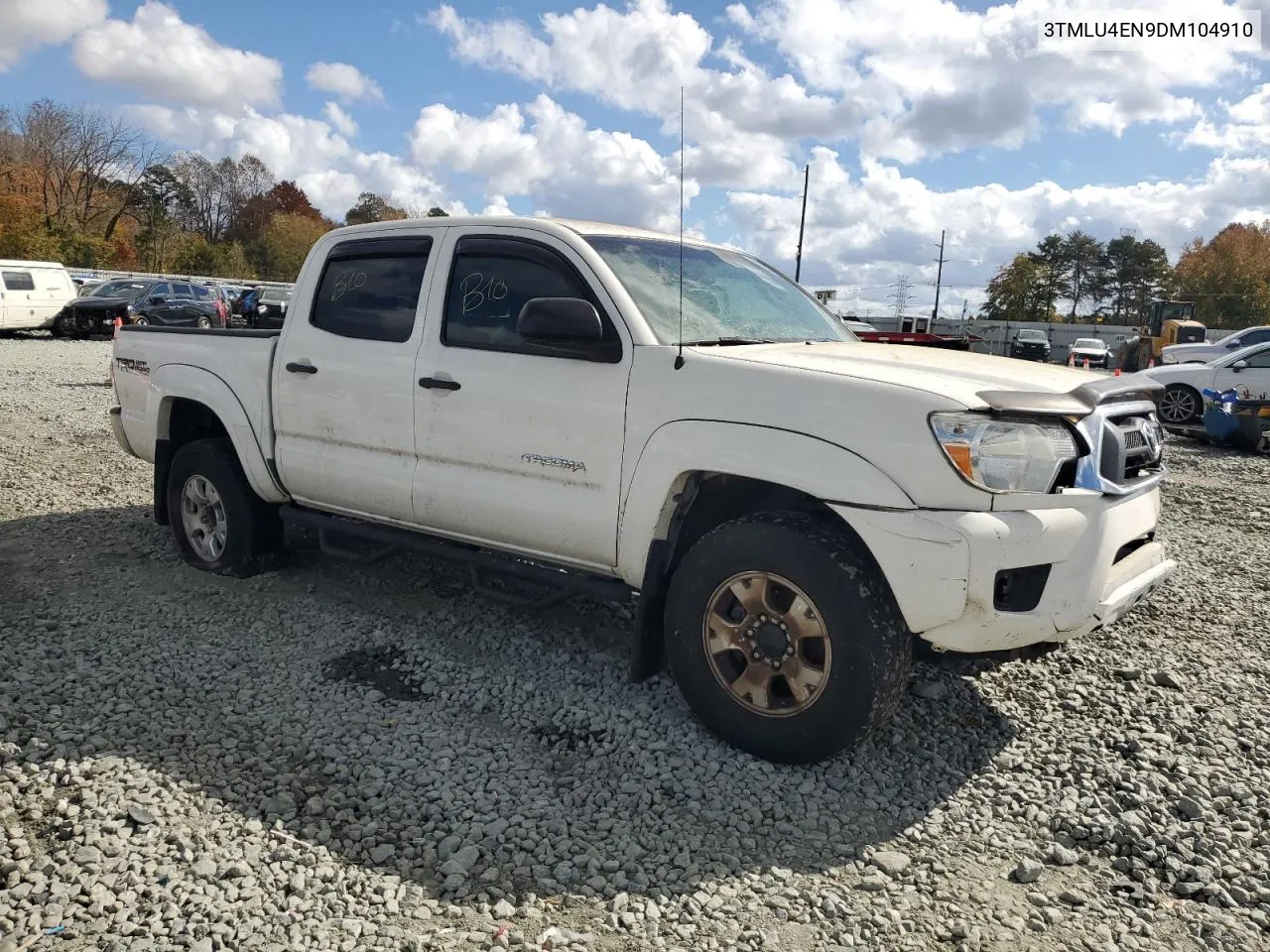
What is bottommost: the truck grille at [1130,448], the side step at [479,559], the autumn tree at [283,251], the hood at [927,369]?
the side step at [479,559]

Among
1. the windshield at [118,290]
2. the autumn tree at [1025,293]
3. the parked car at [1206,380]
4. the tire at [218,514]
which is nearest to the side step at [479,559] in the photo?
the tire at [218,514]

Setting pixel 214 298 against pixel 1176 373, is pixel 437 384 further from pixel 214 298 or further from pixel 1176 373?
pixel 214 298

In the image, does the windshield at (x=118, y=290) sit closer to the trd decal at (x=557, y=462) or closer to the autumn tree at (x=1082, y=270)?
the trd decal at (x=557, y=462)

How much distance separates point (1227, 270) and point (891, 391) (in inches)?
2663

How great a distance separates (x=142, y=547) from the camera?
19.3ft

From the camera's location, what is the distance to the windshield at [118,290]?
78.7 feet

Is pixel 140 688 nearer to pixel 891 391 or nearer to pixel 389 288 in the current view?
pixel 389 288

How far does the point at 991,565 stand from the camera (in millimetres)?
2893

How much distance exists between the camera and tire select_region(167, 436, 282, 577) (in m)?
5.16

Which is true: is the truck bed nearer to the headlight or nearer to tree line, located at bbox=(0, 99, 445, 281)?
the headlight

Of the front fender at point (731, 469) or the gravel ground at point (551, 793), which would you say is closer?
the gravel ground at point (551, 793)

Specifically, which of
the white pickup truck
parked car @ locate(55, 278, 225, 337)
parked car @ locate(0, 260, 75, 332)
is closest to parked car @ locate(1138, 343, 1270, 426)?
the white pickup truck

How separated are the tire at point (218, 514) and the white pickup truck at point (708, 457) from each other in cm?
38

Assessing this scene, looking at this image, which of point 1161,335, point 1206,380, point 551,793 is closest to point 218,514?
point 551,793
